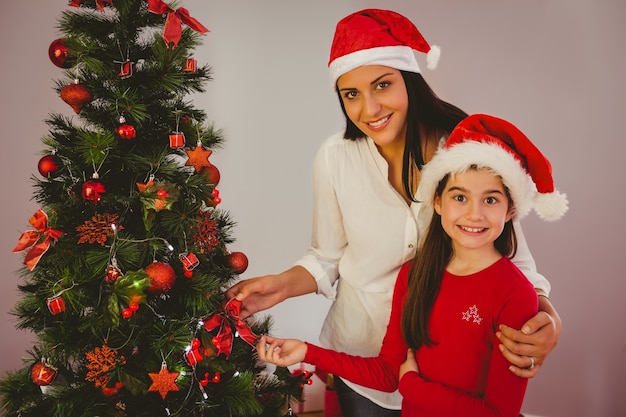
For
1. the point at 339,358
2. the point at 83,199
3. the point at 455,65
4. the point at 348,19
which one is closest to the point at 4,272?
the point at 83,199

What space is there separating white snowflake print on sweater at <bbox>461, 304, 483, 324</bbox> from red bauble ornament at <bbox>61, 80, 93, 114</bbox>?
101 centimetres

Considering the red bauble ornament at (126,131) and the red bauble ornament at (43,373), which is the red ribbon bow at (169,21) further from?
the red bauble ornament at (43,373)

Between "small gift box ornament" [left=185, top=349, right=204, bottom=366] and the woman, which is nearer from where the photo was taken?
"small gift box ornament" [left=185, top=349, right=204, bottom=366]

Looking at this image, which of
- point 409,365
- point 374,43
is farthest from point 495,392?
point 374,43

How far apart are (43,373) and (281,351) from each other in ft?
1.83

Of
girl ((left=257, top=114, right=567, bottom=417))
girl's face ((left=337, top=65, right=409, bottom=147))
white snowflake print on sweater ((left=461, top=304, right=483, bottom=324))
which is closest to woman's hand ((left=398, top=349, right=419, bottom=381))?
girl ((left=257, top=114, right=567, bottom=417))

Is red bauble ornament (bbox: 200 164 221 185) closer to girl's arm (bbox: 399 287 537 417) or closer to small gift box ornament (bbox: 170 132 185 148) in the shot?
small gift box ornament (bbox: 170 132 185 148)

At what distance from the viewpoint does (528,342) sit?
3.41ft

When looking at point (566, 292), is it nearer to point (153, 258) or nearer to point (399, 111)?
point (399, 111)

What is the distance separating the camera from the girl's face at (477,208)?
3.73 feet

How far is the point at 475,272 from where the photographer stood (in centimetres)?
119

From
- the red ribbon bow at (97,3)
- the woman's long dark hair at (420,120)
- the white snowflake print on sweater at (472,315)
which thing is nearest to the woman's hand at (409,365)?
the white snowflake print on sweater at (472,315)

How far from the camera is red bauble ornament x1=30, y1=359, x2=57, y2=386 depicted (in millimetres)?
1104

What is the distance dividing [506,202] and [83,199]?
0.99m
